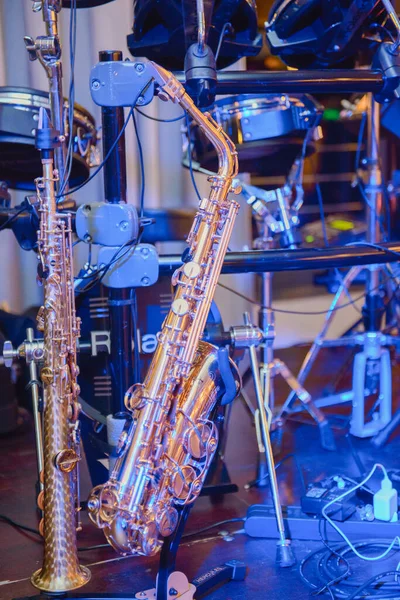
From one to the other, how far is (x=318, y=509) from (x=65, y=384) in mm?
859

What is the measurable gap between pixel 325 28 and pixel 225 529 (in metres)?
1.55

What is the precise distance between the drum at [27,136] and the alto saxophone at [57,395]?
0.45 metres

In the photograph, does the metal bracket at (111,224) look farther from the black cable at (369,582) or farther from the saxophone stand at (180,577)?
the black cable at (369,582)

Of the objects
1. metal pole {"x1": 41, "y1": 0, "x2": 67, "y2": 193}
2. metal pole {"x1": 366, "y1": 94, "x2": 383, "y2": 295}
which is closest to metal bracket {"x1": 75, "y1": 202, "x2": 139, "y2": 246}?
metal pole {"x1": 41, "y1": 0, "x2": 67, "y2": 193}

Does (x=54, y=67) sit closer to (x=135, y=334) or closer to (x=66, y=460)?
(x=135, y=334)

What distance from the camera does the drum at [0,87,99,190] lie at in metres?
2.38

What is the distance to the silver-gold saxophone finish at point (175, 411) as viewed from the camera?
173 centimetres

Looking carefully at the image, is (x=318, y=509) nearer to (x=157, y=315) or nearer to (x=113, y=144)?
(x=157, y=315)

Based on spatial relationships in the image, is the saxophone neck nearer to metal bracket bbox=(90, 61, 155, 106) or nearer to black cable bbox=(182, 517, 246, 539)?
metal bracket bbox=(90, 61, 155, 106)

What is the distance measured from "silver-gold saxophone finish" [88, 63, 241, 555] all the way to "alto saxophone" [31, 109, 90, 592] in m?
0.11

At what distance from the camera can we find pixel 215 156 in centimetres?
288

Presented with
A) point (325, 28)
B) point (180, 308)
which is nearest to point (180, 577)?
point (180, 308)

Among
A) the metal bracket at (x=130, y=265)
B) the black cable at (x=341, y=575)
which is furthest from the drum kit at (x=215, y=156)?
the black cable at (x=341, y=575)

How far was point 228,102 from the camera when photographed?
279 centimetres
